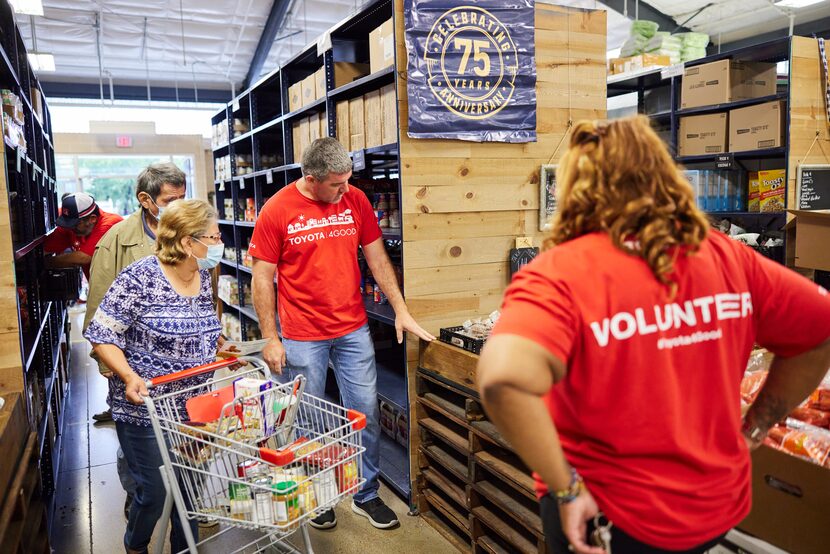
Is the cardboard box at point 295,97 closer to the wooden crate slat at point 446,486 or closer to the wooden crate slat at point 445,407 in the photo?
the wooden crate slat at point 445,407

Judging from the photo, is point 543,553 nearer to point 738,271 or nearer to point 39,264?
point 738,271

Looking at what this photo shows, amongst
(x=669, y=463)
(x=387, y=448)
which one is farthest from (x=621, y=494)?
(x=387, y=448)

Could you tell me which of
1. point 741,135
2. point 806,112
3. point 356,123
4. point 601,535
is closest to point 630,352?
point 601,535

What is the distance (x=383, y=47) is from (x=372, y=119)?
0.42 m

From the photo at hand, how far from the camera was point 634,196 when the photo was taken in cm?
124

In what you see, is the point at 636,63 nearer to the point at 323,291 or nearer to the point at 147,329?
the point at 323,291

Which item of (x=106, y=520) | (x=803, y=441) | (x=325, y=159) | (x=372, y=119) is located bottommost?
(x=106, y=520)

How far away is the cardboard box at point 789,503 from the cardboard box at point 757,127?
3823mm

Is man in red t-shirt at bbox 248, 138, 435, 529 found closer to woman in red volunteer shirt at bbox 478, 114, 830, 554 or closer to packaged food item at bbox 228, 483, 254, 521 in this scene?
packaged food item at bbox 228, 483, 254, 521

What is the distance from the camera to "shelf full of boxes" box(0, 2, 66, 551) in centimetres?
273

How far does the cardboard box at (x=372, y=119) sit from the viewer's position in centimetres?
354

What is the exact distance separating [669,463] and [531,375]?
0.37 meters

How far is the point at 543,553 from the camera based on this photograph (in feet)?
8.26

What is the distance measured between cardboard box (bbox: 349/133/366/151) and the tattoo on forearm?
260cm
